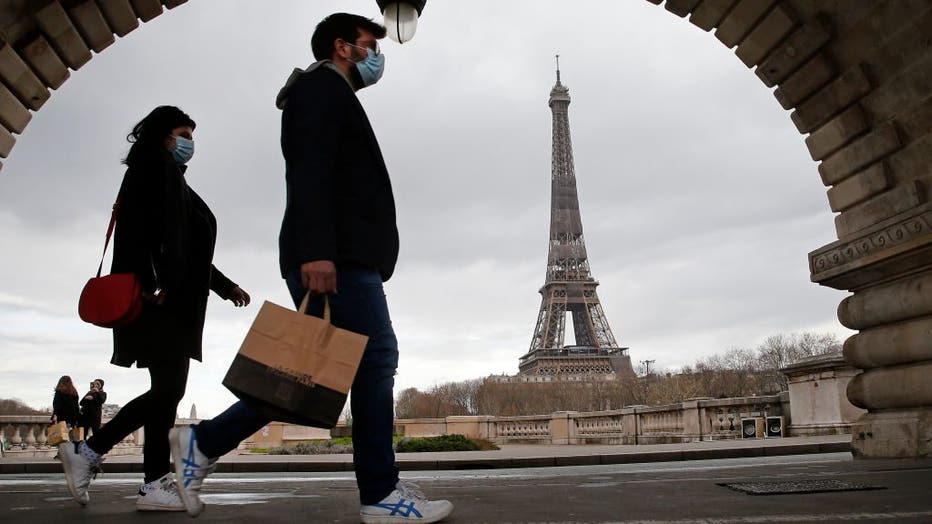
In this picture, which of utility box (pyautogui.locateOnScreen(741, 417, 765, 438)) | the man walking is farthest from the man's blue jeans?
utility box (pyautogui.locateOnScreen(741, 417, 765, 438))

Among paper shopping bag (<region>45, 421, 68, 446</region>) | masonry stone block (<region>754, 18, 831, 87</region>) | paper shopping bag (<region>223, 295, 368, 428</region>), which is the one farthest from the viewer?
paper shopping bag (<region>45, 421, 68, 446</region>)

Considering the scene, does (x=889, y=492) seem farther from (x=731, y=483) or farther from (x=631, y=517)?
(x=631, y=517)

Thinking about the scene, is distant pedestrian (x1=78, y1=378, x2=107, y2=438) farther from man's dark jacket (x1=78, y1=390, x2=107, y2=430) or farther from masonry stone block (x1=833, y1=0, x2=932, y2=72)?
masonry stone block (x1=833, y1=0, x2=932, y2=72)

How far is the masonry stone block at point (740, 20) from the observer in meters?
7.52

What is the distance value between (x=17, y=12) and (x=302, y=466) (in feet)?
24.9

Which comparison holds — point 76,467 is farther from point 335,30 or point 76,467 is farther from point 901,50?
point 901,50

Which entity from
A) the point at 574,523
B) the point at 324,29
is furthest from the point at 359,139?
the point at 574,523

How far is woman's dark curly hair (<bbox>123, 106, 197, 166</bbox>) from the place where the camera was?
456cm

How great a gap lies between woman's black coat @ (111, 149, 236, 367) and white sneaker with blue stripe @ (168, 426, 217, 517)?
0.94 metres

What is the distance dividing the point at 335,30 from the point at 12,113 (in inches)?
182

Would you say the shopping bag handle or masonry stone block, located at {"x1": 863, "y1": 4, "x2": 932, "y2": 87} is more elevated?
masonry stone block, located at {"x1": 863, "y1": 4, "x2": 932, "y2": 87}

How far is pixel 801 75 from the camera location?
7.63 metres

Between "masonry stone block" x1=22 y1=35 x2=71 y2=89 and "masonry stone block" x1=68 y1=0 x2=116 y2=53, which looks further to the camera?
"masonry stone block" x1=68 y1=0 x2=116 y2=53

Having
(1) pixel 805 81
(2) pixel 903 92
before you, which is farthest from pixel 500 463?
(2) pixel 903 92
